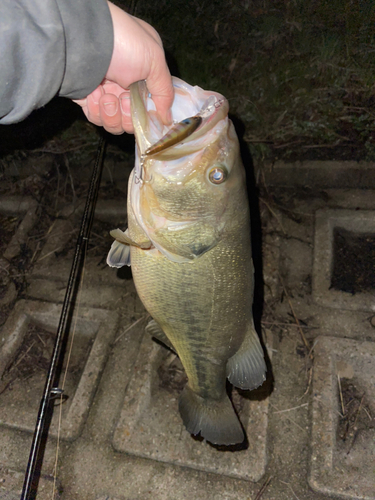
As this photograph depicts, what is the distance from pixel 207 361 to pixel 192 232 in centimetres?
79

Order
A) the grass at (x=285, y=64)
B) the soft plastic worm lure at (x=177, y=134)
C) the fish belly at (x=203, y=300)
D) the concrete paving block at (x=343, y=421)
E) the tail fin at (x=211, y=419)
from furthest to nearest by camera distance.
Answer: the grass at (x=285, y=64), the concrete paving block at (x=343, y=421), the tail fin at (x=211, y=419), the fish belly at (x=203, y=300), the soft plastic worm lure at (x=177, y=134)

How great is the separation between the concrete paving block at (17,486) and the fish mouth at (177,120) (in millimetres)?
2342

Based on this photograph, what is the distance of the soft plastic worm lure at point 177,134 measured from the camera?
134 cm

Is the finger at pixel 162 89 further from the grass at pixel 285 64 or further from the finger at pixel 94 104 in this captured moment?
the grass at pixel 285 64

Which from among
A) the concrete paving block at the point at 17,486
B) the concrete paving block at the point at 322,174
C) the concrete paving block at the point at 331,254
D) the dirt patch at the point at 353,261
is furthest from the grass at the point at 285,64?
the concrete paving block at the point at 17,486

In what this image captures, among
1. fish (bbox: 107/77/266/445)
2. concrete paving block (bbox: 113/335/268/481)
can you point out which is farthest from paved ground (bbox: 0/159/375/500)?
fish (bbox: 107/77/266/445)

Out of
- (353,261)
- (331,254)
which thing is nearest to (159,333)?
(331,254)

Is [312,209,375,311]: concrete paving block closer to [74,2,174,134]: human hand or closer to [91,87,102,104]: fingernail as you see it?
[74,2,174,134]: human hand

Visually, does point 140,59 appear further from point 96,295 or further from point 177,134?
point 96,295

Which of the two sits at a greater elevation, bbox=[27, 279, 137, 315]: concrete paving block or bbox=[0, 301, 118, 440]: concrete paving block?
bbox=[27, 279, 137, 315]: concrete paving block

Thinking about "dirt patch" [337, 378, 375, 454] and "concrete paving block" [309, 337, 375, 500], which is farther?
"dirt patch" [337, 378, 375, 454]

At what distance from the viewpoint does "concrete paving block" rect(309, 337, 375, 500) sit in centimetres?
213

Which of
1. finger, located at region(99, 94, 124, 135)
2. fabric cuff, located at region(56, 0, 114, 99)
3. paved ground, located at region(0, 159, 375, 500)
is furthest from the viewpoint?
paved ground, located at region(0, 159, 375, 500)

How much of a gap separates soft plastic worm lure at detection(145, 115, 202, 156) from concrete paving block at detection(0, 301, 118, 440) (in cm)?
192
